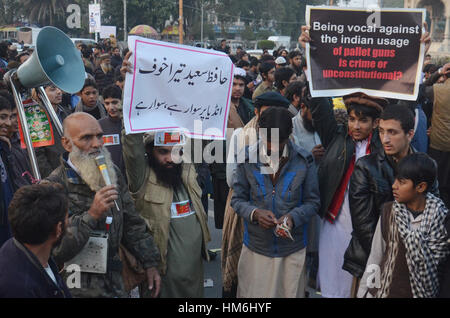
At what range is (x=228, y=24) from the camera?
72.3 meters

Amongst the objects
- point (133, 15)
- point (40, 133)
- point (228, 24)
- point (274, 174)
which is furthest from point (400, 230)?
point (228, 24)

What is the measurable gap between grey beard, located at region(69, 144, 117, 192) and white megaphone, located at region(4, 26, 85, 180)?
2.06ft

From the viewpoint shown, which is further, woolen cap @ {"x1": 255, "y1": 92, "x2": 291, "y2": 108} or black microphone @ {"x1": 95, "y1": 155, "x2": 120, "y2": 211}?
woolen cap @ {"x1": 255, "y1": 92, "x2": 291, "y2": 108}

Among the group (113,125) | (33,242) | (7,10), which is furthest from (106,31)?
(7,10)

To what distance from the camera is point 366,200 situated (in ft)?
11.4

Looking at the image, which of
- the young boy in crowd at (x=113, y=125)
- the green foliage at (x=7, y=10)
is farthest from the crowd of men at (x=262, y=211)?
the green foliage at (x=7, y=10)

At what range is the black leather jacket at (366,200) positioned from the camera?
11.3 feet

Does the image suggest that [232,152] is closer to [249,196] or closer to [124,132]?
[249,196]

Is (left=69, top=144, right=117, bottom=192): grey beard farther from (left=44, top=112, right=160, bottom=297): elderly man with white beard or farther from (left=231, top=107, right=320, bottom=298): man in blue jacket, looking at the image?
(left=231, top=107, right=320, bottom=298): man in blue jacket

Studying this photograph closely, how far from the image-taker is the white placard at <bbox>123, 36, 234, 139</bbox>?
147 inches

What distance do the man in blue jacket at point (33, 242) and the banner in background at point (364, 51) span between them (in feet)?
7.07

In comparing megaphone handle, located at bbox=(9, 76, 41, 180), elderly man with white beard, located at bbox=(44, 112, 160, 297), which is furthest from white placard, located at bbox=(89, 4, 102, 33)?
elderly man with white beard, located at bbox=(44, 112, 160, 297)
